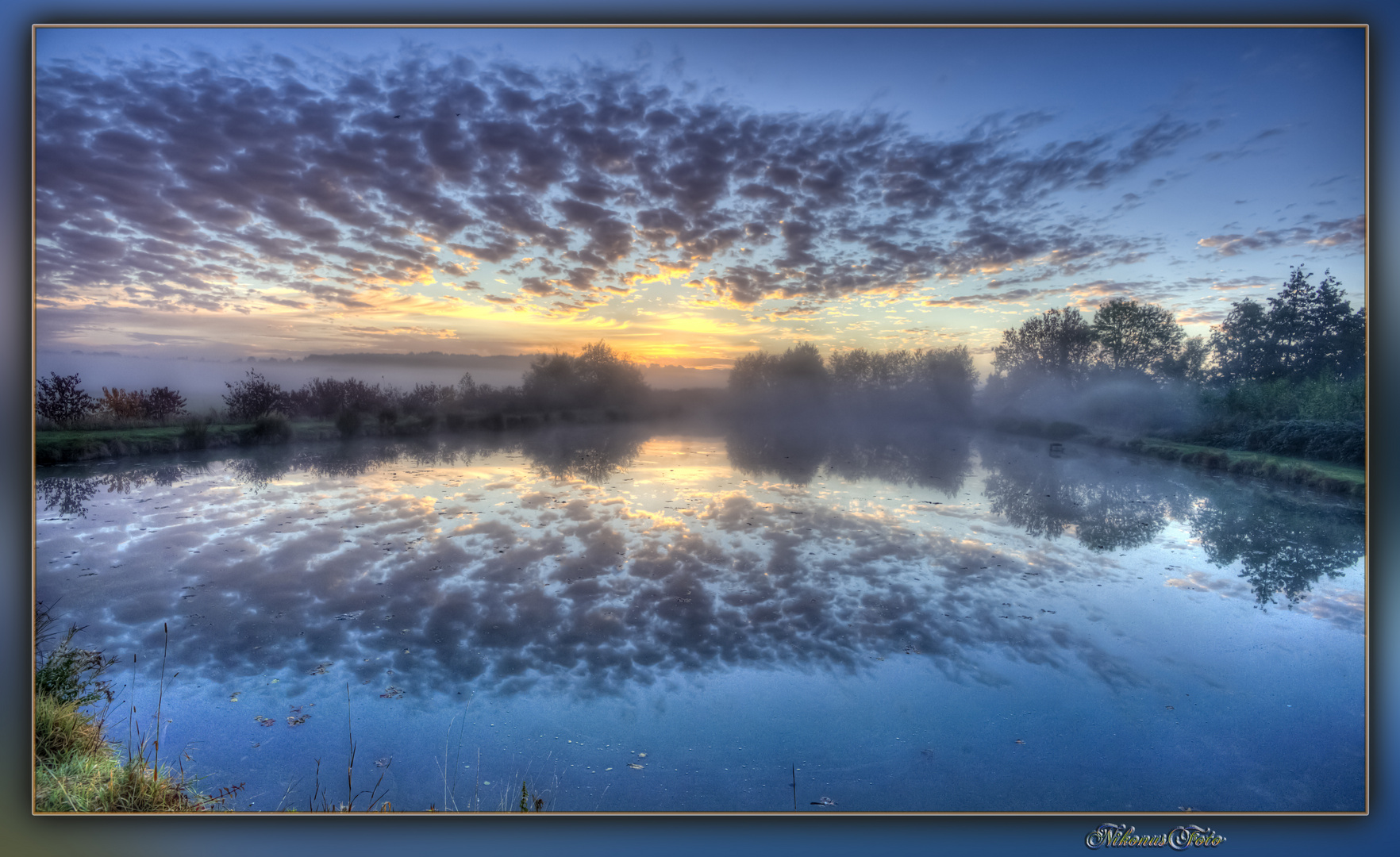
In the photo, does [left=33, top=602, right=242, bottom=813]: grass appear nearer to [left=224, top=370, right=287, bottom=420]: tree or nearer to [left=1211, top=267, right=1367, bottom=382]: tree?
[left=224, top=370, right=287, bottom=420]: tree

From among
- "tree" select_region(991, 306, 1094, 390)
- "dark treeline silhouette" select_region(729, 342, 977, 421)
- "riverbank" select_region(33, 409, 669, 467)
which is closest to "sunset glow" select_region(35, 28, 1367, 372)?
"tree" select_region(991, 306, 1094, 390)

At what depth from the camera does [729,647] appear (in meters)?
3.89

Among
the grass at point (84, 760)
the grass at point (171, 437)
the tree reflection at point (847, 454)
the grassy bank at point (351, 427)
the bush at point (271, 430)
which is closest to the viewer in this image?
the grass at point (84, 760)

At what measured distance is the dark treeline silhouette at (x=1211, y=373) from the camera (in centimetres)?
335

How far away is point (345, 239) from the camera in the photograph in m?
5.06

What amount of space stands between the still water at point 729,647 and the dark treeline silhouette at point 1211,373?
2.72 ft

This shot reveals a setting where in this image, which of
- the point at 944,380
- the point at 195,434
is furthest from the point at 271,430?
the point at 944,380

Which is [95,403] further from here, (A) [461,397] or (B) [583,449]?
(B) [583,449]

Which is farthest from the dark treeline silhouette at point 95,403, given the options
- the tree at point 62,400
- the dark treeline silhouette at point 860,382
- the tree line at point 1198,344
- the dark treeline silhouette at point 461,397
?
the tree line at point 1198,344

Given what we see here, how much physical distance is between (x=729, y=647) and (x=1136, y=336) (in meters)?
7.04

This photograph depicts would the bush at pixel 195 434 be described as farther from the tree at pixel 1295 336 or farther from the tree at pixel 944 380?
the tree at pixel 1295 336

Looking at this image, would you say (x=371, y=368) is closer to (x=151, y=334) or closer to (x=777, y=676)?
(x=151, y=334)

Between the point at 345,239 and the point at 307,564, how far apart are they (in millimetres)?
3489

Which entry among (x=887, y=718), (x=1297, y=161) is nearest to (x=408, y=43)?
(x=887, y=718)
